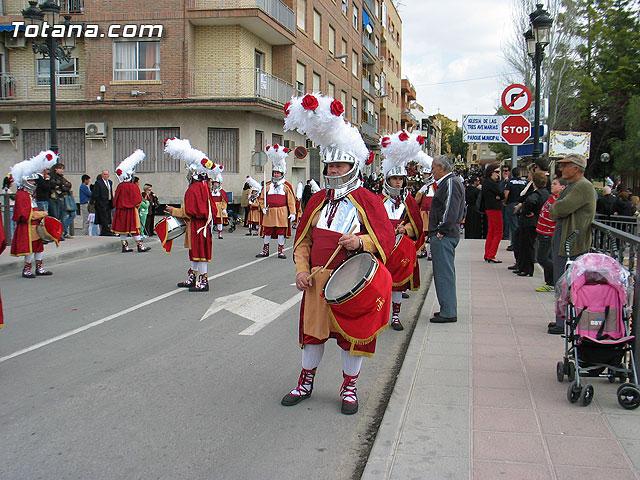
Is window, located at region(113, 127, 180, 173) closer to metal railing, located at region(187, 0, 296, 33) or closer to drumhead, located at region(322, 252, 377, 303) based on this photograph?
metal railing, located at region(187, 0, 296, 33)

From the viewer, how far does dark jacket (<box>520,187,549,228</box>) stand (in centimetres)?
1019

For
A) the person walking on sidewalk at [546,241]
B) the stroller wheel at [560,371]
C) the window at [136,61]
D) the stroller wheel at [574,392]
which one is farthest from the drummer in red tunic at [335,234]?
the window at [136,61]

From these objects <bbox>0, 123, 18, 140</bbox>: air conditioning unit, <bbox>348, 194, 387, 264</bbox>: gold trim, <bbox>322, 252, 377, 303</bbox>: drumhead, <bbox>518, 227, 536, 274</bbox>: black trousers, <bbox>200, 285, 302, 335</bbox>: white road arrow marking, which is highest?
<bbox>0, 123, 18, 140</bbox>: air conditioning unit

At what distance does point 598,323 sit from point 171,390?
3.53 m

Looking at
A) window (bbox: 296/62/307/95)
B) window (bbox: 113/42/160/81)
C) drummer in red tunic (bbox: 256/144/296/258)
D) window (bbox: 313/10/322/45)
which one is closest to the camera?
drummer in red tunic (bbox: 256/144/296/258)

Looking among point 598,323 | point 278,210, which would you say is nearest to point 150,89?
point 278,210

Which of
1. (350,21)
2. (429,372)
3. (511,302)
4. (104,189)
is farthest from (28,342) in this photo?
(350,21)

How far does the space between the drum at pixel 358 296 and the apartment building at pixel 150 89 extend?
2002 centimetres

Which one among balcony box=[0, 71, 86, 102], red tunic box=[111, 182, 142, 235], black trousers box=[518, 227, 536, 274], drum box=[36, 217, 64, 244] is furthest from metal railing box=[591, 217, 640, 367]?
balcony box=[0, 71, 86, 102]

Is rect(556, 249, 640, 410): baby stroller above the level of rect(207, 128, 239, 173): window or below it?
below

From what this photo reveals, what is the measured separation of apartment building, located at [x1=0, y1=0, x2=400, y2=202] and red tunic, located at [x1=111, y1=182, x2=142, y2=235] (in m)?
9.65

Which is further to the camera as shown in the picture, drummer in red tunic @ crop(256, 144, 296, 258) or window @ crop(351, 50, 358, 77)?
window @ crop(351, 50, 358, 77)

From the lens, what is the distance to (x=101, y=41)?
2545cm

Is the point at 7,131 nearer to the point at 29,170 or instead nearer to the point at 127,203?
the point at 127,203
